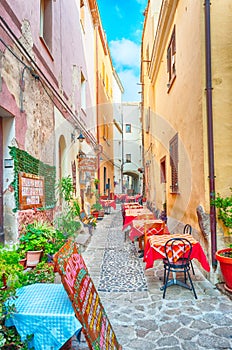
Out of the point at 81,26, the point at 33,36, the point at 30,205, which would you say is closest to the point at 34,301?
the point at 30,205

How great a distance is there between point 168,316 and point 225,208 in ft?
6.23

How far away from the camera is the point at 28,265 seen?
4.09 meters

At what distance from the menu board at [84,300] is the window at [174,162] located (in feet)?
16.4

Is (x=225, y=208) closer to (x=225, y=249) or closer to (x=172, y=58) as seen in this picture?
(x=225, y=249)

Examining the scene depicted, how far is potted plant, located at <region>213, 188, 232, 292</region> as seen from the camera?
3931mm

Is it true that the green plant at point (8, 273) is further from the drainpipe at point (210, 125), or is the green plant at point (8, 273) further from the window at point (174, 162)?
the window at point (174, 162)

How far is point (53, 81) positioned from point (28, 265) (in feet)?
14.3

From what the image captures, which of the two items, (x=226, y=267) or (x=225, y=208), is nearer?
(x=226, y=267)

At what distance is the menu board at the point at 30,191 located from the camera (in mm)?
4512

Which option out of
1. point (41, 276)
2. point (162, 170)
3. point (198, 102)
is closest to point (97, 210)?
point (162, 170)

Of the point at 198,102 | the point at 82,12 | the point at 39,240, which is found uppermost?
the point at 82,12

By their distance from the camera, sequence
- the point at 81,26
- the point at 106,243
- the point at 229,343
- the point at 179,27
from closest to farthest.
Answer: the point at 229,343, the point at 179,27, the point at 106,243, the point at 81,26

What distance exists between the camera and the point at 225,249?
172 inches

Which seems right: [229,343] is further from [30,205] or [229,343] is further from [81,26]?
[81,26]
